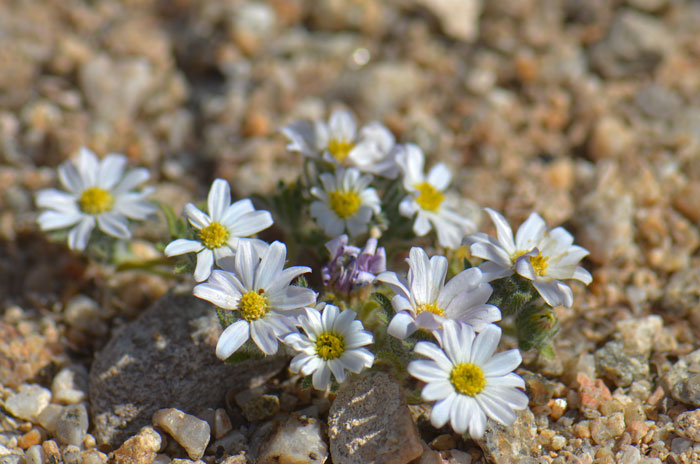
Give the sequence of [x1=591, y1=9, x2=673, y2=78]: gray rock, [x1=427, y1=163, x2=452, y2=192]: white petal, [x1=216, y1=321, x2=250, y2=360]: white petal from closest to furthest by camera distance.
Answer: [x1=216, y1=321, x2=250, y2=360]: white petal < [x1=427, y1=163, x2=452, y2=192]: white petal < [x1=591, y1=9, x2=673, y2=78]: gray rock

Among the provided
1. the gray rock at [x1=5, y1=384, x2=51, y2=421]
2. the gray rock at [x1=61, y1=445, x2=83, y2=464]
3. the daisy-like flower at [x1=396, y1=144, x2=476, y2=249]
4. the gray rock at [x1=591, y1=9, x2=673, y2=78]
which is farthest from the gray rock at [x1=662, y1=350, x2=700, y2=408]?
the gray rock at [x1=5, y1=384, x2=51, y2=421]

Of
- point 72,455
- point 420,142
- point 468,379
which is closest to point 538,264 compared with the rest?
point 468,379

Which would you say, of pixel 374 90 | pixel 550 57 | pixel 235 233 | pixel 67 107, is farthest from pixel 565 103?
pixel 67 107

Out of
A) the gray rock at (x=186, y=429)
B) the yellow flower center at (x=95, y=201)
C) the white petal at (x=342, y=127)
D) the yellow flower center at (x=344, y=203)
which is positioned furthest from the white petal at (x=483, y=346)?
the yellow flower center at (x=95, y=201)

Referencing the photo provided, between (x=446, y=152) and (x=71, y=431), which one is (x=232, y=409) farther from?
(x=446, y=152)

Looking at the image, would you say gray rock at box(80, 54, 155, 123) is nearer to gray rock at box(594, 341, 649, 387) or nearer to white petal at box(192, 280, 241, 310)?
white petal at box(192, 280, 241, 310)

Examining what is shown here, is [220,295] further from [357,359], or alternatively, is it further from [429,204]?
[429,204]
